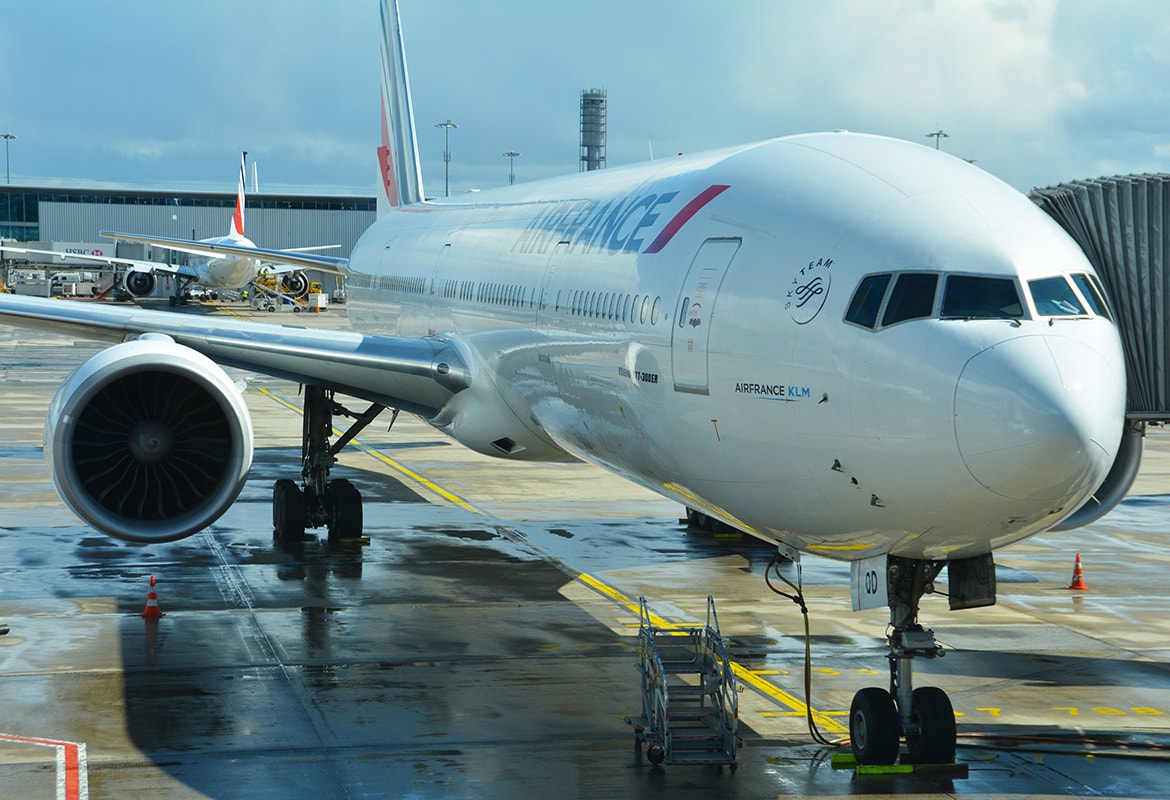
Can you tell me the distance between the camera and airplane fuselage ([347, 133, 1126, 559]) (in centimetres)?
811

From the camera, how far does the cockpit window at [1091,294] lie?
28.9 feet

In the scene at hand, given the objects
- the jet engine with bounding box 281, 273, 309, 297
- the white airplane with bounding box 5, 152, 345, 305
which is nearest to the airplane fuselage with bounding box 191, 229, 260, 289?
the white airplane with bounding box 5, 152, 345, 305

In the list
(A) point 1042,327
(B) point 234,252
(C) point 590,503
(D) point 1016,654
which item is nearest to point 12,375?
(B) point 234,252

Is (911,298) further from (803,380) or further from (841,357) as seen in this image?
(803,380)

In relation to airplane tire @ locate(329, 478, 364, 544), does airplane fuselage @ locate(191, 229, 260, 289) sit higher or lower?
higher

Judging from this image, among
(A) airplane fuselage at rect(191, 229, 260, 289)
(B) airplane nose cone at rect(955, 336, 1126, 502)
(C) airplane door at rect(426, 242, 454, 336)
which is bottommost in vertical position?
(B) airplane nose cone at rect(955, 336, 1126, 502)

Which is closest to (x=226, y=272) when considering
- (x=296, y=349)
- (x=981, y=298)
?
(x=296, y=349)

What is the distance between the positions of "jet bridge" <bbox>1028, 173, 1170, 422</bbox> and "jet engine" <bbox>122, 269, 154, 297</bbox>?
264 ft

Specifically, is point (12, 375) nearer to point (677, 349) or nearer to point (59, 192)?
point (677, 349)

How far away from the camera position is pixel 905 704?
1055cm

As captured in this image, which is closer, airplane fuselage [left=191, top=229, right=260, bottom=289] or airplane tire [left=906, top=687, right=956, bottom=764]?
airplane tire [left=906, top=687, right=956, bottom=764]

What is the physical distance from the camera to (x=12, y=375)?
1837 inches

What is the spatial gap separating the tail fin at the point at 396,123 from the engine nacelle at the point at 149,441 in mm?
13620

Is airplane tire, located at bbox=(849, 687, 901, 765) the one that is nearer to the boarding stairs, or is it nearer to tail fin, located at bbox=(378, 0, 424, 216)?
the boarding stairs
